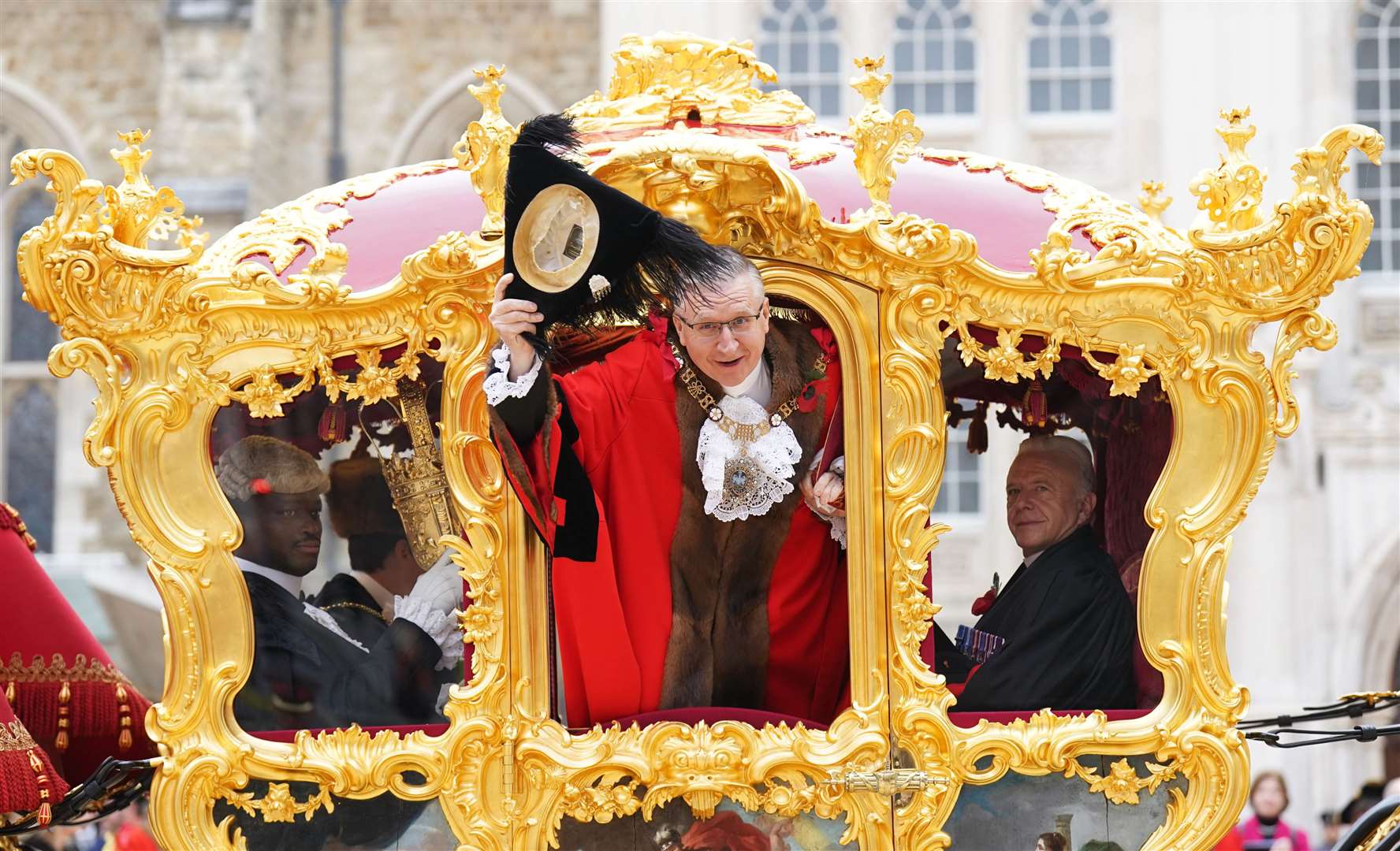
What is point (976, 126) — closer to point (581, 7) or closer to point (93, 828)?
point (581, 7)

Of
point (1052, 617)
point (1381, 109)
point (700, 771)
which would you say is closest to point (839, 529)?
point (1052, 617)

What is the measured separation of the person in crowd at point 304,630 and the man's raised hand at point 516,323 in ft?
2.00

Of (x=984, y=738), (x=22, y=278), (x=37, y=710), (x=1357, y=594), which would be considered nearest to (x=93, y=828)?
(x=37, y=710)

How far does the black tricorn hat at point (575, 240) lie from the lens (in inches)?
151

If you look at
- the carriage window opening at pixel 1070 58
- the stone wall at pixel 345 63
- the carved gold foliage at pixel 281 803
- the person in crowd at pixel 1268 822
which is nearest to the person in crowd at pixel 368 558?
A: the carved gold foliage at pixel 281 803

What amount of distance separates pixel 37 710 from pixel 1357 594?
10699mm

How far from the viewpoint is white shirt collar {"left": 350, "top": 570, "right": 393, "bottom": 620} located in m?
4.34

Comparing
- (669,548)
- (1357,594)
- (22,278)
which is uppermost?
(22,278)

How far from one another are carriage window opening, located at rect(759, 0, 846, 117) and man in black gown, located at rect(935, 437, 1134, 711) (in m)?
10.9

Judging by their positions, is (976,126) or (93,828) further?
(976,126)

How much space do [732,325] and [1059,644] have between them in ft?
3.44

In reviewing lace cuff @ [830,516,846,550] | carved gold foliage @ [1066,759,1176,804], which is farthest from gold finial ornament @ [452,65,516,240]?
carved gold foliage @ [1066,759,1176,804]

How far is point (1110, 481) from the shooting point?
14.7 ft

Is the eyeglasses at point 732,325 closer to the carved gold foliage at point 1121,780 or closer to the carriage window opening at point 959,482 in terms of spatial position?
the carved gold foliage at point 1121,780
